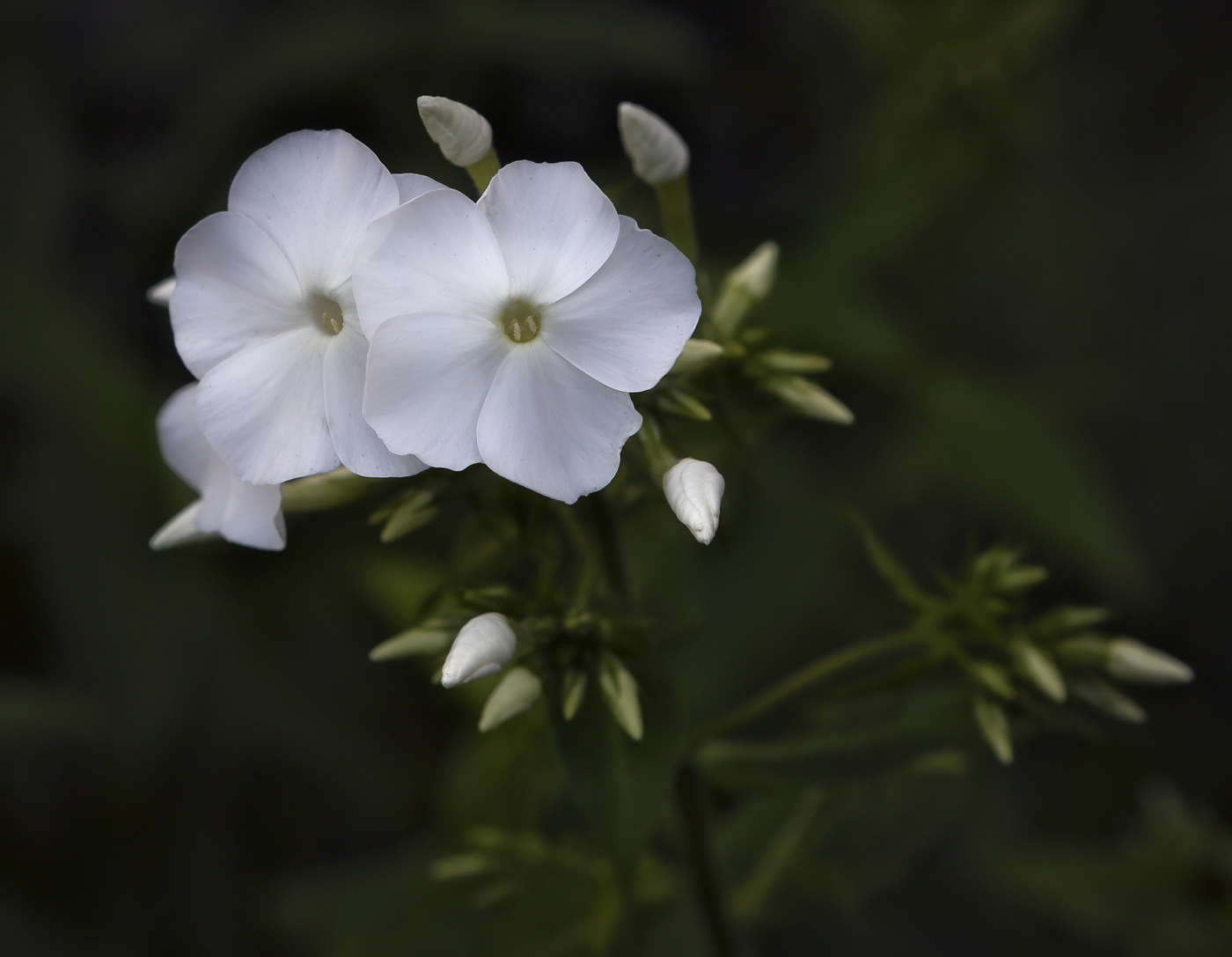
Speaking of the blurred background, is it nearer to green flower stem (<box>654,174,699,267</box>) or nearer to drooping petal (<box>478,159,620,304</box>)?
green flower stem (<box>654,174,699,267</box>)

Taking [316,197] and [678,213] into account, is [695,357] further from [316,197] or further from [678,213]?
[316,197]

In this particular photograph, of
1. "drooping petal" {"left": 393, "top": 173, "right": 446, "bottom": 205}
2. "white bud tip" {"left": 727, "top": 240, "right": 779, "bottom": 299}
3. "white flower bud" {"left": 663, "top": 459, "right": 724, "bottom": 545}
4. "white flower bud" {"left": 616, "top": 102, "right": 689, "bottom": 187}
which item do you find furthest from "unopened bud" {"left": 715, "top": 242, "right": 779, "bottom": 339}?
"drooping petal" {"left": 393, "top": 173, "right": 446, "bottom": 205}

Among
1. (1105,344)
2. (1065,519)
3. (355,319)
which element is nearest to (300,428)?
(355,319)

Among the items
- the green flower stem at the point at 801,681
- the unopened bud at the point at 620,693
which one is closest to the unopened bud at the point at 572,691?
the unopened bud at the point at 620,693

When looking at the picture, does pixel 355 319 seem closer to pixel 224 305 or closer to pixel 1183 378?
pixel 224 305

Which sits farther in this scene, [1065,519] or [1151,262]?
[1151,262]

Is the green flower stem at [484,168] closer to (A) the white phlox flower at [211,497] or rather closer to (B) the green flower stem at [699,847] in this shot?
(A) the white phlox flower at [211,497]
